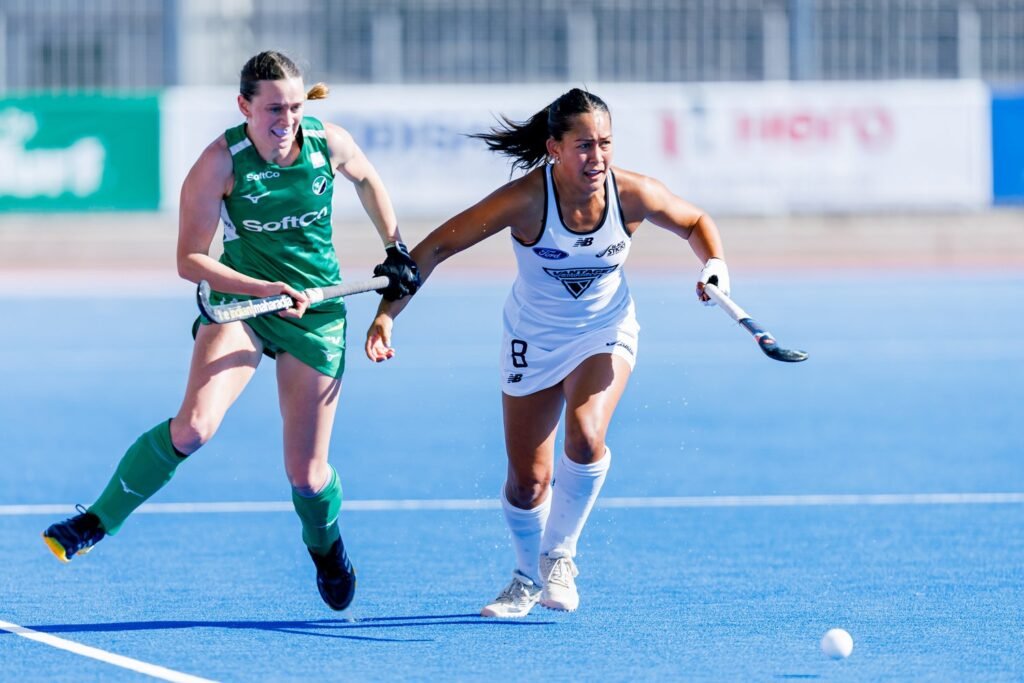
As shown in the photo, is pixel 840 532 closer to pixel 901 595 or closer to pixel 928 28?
pixel 901 595

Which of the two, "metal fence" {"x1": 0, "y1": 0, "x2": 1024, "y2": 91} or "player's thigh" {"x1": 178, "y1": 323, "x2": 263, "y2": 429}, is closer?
"player's thigh" {"x1": 178, "y1": 323, "x2": 263, "y2": 429}

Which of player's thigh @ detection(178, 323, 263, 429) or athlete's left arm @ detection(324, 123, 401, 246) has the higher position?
athlete's left arm @ detection(324, 123, 401, 246)

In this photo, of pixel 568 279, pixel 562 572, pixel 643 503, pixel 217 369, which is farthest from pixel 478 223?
pixel 643 503

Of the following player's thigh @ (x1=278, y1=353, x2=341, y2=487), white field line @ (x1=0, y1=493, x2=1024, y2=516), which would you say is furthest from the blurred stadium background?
player's thigh @ (x1=278, y1=353, x2=341, y2=487)

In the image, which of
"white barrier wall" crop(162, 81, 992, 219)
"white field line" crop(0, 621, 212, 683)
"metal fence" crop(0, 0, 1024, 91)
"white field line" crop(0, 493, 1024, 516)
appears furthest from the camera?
"metal fence" crop(0, 0, 1024, 91)

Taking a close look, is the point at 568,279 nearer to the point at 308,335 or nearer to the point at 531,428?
the point at 531,428

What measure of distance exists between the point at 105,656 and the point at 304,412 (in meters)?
1.01

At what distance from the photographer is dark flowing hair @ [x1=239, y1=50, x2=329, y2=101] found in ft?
17.7

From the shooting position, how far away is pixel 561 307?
5.98m

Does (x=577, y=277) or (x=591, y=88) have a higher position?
(x=591, y=88)

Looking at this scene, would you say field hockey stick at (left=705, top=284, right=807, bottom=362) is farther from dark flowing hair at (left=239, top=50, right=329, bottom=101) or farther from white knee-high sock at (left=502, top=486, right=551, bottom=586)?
dark flowing hair at (left=239, top=50, right=329, bottom=101)

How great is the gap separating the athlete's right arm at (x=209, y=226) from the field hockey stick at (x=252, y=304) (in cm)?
3

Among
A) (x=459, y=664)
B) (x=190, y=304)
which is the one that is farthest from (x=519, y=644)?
(x=190, y=304)

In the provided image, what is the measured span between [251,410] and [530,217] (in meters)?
5.74
